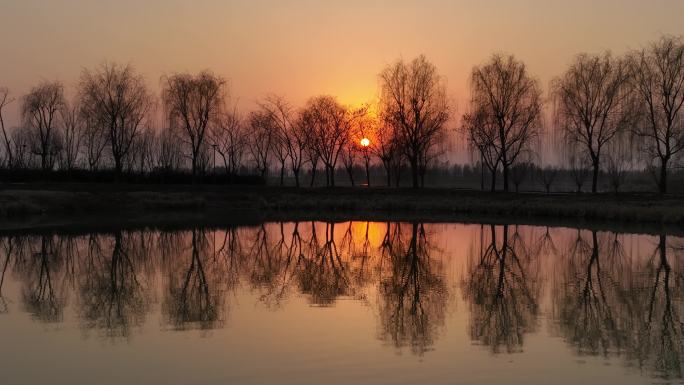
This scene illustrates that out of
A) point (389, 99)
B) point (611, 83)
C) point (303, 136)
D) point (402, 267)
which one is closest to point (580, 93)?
point (611, 83)

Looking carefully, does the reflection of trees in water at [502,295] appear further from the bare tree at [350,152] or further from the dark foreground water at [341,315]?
the bare tree at [350,152]

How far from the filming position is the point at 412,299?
1220 centimetres

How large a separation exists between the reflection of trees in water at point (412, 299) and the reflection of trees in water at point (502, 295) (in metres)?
0.63

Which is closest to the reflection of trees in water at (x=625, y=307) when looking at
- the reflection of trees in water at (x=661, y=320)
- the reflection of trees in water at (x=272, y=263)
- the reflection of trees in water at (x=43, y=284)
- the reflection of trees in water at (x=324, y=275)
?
the reflection of trees in water at (x=661, y=320)

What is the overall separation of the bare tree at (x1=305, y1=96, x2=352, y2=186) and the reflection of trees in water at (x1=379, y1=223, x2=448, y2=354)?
145 feet

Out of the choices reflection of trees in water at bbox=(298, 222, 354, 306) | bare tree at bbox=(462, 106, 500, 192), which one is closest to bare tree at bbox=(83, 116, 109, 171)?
bare tree at bbox=(462, 106, 500, 192)

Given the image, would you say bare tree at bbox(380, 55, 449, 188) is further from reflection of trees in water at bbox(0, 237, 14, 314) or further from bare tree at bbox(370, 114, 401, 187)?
reflection of trees in water at bbox(0, 237, 14, 314)

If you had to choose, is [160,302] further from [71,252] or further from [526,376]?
[71,252]

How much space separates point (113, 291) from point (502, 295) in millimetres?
7958

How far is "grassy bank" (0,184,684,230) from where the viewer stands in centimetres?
3475

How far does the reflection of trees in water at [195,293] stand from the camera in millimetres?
10406

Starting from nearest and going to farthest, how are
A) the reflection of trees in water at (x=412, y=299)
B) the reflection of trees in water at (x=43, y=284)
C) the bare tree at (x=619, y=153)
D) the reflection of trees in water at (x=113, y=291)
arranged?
the reflection of trees in water at (x=412, y=299), the reflection of trees in water at (x=113, y=291), the reflection of trees in water at (x=43, y=284), the bare tree at (x=619, y=153)

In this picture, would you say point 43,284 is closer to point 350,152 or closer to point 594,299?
point 594,299

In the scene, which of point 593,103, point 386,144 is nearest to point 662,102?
point 593,103
